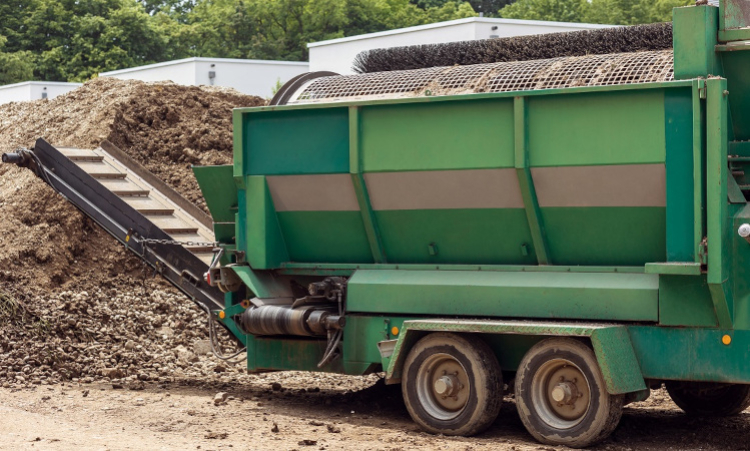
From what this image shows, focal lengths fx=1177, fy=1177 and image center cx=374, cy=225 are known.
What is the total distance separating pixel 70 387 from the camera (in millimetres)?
10281

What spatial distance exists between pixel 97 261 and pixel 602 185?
Answer: 24.9ft

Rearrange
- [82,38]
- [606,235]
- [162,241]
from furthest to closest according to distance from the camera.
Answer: [82,38]
[162,241]
[606,235]

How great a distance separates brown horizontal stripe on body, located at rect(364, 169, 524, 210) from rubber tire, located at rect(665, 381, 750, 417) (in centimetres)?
192

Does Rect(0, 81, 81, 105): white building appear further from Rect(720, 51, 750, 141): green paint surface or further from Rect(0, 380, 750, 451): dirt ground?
Rect(720, 51, 750, 141): green paint surface

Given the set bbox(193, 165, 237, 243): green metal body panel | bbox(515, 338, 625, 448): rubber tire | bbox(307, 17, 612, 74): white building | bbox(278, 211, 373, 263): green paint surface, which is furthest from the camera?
bbox(307, 17, 612, 74): white building

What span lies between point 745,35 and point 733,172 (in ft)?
2.90

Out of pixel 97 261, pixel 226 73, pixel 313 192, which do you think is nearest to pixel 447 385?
pixel 313 192

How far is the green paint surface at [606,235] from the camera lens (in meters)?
7.72

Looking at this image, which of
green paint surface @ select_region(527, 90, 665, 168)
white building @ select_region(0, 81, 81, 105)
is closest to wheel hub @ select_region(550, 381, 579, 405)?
green paint surface @ select_region(527, 90, 665, 168)

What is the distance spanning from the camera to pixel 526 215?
8.17 meters

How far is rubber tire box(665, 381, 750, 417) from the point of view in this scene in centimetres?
873

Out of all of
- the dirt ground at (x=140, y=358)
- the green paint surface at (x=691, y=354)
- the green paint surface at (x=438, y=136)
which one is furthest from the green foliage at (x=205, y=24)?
the green paint surface at (x=691, y=354)

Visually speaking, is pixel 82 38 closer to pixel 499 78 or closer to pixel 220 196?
pixel 220 196

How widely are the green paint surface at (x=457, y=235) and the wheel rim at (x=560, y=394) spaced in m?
0.87
